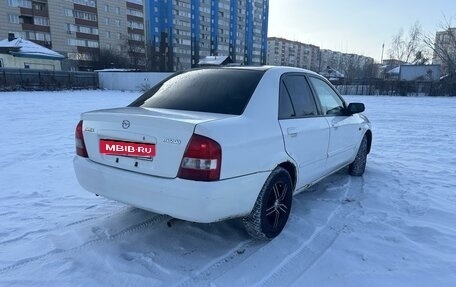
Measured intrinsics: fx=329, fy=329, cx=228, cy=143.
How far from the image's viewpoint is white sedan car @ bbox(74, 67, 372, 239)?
245 cm

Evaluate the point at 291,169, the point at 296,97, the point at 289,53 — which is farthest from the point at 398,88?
the point at 289,53

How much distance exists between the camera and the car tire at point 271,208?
2.89m

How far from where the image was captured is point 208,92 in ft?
10.5

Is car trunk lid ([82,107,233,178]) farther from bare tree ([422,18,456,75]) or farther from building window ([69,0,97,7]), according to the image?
building window ([69,0,97,7])

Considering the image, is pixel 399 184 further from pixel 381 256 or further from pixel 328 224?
pixel 381 256

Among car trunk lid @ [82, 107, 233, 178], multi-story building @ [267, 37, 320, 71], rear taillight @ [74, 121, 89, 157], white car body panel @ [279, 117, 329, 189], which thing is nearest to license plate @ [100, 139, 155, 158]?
car trunk lid @ [82, 107, 233, 178]

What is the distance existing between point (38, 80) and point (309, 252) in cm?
3022

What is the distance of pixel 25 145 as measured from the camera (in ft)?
22.4

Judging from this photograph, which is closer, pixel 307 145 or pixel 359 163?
pixel 307 145

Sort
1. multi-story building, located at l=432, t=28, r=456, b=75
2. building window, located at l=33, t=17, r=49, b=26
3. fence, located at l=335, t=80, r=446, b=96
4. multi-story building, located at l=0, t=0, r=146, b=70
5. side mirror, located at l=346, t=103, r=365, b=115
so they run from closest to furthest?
side mirror, located at l=346, t=103, r=365, b=115
fence, located at l=335, t=80, r=446, b=96
multi-story building, located at l=432, t=28, r=456, b=75
multi-story building, located at l=0, t=0, r=146, b=70
building window, located at l=33, t=17, r=49, b=26

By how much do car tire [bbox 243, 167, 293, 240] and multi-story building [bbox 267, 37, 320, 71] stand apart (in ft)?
409

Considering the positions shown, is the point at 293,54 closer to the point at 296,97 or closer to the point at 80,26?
the point at 80,26

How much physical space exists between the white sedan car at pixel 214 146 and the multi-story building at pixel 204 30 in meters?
63.6

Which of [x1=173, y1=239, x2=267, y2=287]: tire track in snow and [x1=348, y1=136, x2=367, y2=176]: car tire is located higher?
[x1=348, y1=136, x2=367, y2=176]: car tire
